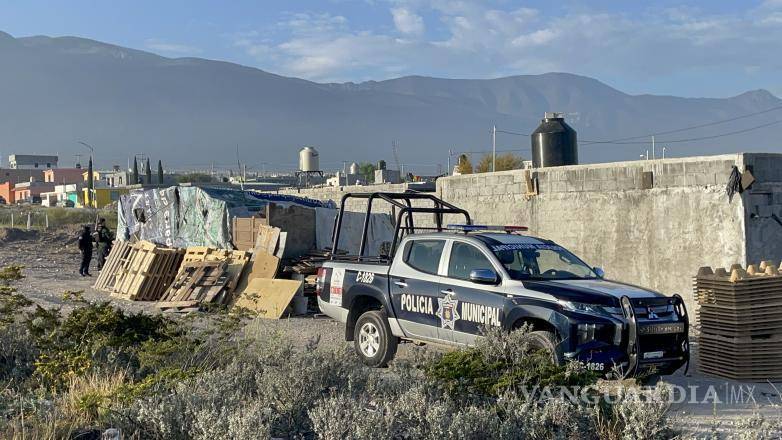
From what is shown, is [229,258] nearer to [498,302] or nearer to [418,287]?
[418,287]

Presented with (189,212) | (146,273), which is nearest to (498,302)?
(146,273)

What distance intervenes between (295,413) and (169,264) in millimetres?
14487

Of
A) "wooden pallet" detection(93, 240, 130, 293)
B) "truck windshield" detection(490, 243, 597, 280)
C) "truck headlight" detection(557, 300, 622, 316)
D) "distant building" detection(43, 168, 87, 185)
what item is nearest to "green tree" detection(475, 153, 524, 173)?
"wooden pallet" detection(93, 240, 130, 293)

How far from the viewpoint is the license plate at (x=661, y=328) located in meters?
8.77

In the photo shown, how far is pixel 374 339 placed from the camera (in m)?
11.0

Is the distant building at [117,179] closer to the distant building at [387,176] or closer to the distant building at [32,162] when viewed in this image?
the distant building at [32,162]

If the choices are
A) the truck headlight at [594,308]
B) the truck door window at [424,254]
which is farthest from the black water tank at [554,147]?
the truck headlight at [594,308]

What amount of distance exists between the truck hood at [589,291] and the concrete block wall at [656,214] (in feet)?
17.0

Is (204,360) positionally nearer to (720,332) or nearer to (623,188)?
(720,332)

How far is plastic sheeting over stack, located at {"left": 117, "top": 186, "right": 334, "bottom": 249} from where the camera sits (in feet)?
70.3

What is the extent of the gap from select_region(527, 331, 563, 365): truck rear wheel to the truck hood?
462 mm

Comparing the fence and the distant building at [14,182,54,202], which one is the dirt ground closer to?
the fence

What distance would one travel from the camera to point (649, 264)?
15.1 metres

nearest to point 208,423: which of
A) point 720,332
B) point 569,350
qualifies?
point 569,350
